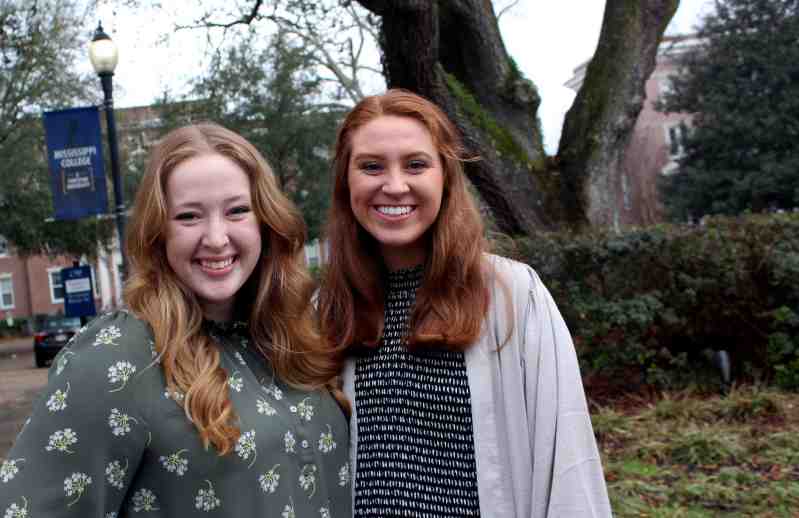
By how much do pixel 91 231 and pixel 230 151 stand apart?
92.0ft

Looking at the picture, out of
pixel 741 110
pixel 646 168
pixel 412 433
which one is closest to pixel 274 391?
pixel 412 433

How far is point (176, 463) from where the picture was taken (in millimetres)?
1900

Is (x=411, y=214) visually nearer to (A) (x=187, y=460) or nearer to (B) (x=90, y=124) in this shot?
(A) (x=187, y=460)

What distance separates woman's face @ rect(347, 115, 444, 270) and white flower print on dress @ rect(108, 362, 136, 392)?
33.7 inches

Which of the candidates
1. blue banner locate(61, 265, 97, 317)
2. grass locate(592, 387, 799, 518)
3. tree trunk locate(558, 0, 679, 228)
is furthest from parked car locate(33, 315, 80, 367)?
grass locate(592, 387, 799, 518)

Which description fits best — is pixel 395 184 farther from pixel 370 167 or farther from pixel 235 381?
pixel 235 381

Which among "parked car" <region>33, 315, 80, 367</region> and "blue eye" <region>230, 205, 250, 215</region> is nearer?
"blue eye" <region>230, 205, 250, 215</region>

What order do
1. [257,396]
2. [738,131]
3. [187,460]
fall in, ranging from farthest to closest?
1. [738,131]
2. [257,396]
3. [187,460]

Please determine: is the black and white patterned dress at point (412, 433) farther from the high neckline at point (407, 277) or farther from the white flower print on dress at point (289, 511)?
the white flower print on dress at point (289, 511)

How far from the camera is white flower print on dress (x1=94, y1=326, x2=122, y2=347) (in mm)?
1915

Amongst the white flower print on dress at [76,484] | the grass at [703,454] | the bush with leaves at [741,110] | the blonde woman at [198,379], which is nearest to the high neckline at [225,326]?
the blonde woman at [198,379]

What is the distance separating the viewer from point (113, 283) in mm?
48062

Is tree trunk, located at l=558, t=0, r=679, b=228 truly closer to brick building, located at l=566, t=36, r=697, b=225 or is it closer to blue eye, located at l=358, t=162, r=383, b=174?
blue eye, located at l=358, t=162, r=383, b=174

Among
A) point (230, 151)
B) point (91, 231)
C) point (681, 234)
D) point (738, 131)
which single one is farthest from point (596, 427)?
point (91, 231)
